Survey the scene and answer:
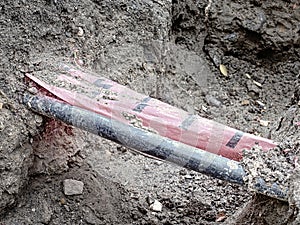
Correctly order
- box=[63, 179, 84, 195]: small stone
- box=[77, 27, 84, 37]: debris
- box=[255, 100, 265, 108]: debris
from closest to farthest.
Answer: box=[63, 179, 84, 195]: small stone → box=[77, 27, 84, 37]: debris → box=[255, 100, 265, 108]: debris

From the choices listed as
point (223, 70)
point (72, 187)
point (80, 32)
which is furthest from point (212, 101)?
point (72, 187)

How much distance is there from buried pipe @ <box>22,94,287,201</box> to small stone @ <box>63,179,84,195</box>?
0.27 m

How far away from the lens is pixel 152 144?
1675 millimetres

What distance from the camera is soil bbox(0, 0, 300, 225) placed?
6.25ft

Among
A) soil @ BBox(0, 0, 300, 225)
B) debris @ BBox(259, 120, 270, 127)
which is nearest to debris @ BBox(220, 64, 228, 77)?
soil @ BBox(0, 0, 300, 225)

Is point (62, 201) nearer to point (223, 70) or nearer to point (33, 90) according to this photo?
point (33, 90)

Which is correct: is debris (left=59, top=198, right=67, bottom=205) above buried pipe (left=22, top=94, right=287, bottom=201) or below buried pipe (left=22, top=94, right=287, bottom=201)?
below

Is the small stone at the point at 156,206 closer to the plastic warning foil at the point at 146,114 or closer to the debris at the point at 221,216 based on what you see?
the debris at the point at 221,216

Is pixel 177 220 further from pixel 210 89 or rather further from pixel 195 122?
pixel 210 89

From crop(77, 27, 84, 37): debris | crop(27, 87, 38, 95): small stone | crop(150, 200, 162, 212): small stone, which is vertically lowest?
crop(150, 200, 162, 212): small stone

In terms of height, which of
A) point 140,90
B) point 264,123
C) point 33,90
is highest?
point 33,90

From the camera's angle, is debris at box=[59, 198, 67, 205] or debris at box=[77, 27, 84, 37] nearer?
debris at box=[59, 198, 67, 205]

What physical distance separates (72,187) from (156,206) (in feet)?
0.95

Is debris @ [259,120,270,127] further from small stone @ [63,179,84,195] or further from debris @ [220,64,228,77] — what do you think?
small stone @ [63,179,84,195]
